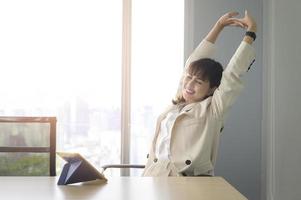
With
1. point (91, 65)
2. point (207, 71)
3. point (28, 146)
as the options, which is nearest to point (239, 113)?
point (207, 71)

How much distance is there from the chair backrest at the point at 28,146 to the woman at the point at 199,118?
0.53m

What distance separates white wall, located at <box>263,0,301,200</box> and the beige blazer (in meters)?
0.48

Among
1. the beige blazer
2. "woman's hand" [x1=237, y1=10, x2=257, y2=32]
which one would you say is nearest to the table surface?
the beige blazer

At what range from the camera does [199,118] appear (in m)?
1.81

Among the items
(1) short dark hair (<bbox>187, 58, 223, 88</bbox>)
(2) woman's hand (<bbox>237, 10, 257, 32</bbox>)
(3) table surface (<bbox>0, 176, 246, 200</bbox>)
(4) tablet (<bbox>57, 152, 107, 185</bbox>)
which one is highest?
(2) woman's hand (<bbox>237, 10, 257, 32</bbox>)

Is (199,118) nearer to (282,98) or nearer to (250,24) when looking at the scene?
(250,24)

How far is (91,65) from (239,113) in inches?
46.2

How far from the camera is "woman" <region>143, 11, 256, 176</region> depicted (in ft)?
5.65

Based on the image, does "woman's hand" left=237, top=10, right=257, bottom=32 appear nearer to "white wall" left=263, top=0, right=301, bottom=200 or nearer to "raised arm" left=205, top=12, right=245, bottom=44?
"raised arm" left=205, top=12, right=245, bottom=44

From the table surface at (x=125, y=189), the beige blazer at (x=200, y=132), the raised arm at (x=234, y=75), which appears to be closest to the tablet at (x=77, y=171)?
the table surface at (x=125, y=189)

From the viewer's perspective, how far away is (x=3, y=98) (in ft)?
8.88

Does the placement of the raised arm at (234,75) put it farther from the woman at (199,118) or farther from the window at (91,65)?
the window at (91,65)

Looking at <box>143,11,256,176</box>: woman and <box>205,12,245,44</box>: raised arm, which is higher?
<box>205,12,245,44</box>: raised arm

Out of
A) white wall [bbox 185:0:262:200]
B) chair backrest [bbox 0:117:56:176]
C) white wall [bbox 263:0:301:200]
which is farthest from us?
white wall [bbox 185:0:262:200]
